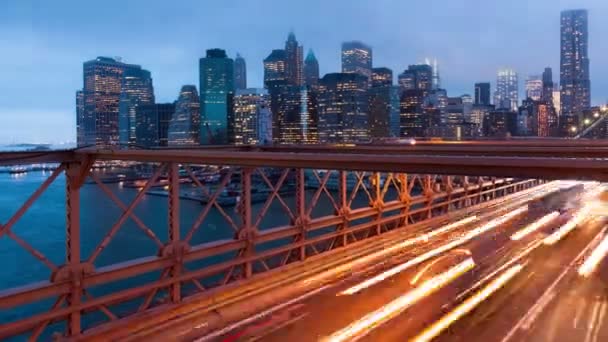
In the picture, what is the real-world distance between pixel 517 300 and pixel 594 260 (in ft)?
15.7

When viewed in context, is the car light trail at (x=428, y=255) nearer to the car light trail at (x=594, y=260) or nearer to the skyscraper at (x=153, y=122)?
the car light trail at (x=594, y=260)

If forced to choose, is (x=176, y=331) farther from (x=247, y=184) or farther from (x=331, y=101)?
(x=331, y=101)

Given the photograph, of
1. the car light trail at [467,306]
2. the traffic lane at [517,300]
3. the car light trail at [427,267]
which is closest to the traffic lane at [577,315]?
the traffic lane at [517,300]

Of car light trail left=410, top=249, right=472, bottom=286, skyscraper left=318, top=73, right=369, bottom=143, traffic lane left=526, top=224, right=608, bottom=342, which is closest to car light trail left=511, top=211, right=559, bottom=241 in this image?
car light trail left=410, top=249, right=472, bottom=286

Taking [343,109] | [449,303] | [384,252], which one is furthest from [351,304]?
[343,109]

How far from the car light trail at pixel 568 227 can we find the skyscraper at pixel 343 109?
116880 millimetres

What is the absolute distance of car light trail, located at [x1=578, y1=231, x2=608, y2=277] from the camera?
12.1 metres

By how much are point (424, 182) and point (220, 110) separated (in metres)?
159

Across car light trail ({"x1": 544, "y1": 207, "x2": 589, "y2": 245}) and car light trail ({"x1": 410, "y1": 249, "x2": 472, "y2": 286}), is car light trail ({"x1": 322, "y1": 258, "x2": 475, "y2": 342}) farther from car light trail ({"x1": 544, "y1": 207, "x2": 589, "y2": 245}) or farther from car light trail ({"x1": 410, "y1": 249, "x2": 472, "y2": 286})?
car light trail ({"x1": 544, "y1": 207, "x2": 589, "y2": 245})

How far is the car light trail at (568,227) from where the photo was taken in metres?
16.1

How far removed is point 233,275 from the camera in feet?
33.0

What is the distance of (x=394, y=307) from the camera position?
9.29 metres

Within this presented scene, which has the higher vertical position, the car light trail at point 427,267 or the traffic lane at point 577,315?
the car light trail at point 427,267

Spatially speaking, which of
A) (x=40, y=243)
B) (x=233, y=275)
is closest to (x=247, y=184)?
(x=233, y=275)
